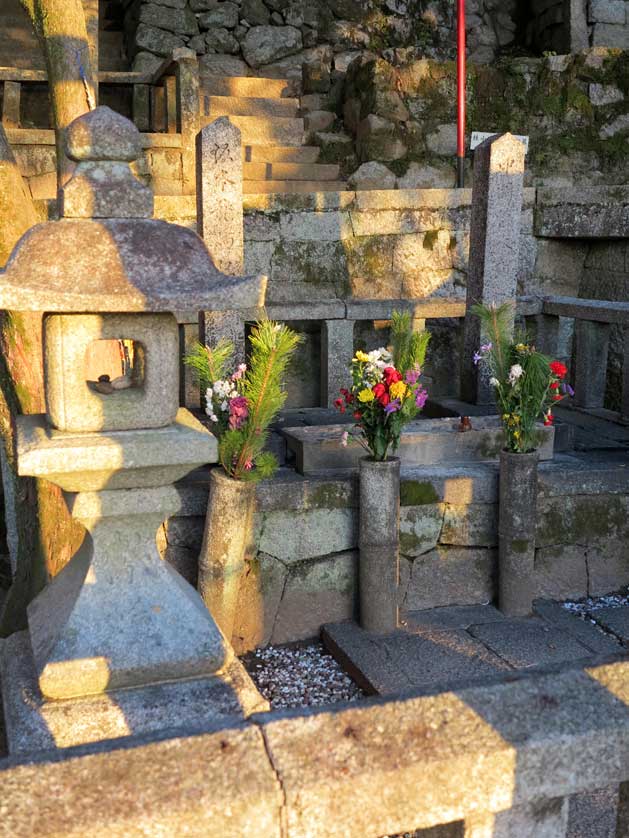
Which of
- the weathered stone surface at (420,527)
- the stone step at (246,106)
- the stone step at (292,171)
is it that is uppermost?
the stone step at (246,106)

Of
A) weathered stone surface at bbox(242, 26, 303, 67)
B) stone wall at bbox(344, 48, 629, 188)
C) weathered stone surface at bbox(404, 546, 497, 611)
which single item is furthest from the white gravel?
weathered stone surface at bbox(242, 26, 303, 67)

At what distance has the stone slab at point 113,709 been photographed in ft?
8.45

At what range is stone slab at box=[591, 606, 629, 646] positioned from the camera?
4.97m

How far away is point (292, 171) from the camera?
8.88 m

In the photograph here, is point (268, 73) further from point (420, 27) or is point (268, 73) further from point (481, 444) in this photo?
point (481, 444)

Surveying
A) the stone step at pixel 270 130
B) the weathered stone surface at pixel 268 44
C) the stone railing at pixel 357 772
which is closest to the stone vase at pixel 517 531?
the stone railing at pixel 357 772

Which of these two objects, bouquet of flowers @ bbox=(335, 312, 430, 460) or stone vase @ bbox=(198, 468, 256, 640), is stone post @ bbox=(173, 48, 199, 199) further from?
stone vase @ bbox=(198, 468, 256, 640)

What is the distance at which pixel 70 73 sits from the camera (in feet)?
17.1

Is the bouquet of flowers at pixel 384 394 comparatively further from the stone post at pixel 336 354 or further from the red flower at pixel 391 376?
the stone post at pixel 336 354

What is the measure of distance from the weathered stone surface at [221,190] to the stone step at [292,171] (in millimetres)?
3439

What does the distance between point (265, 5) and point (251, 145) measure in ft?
10.2

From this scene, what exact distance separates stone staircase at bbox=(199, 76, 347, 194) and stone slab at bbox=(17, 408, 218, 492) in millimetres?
5945

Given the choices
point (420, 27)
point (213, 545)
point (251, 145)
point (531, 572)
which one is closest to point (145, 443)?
point (213, 545)

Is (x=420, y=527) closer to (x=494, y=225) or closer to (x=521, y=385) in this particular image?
(x=521, y=385)
